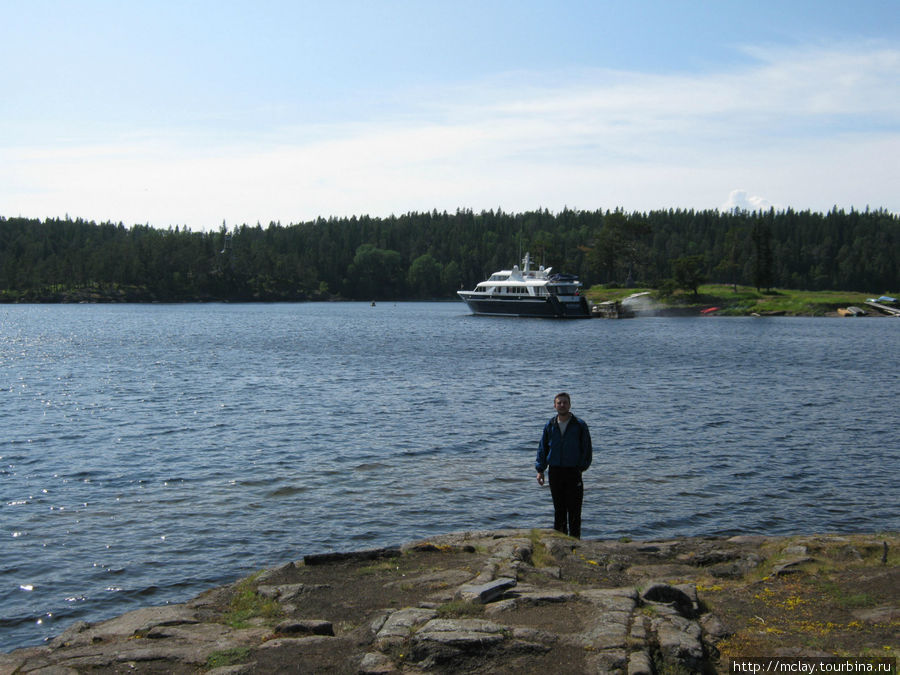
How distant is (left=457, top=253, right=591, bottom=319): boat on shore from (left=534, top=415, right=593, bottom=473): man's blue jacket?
93289 mm

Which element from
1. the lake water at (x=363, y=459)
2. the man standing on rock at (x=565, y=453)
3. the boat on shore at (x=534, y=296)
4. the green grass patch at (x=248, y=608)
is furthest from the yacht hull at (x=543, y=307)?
the green grass patch at (x=248, y=608)

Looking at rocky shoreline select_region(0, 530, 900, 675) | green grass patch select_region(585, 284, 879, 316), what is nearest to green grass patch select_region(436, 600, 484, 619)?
rocky shoreline select_region(0, 530, 900, 675)

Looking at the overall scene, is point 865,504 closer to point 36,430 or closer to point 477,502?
point 477,502

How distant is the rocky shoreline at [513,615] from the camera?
802 centimetres

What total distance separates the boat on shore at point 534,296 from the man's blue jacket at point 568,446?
93.3 m

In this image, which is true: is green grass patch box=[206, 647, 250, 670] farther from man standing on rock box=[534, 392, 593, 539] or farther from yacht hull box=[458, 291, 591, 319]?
yacht hull box=[458, 291, 591, 319]

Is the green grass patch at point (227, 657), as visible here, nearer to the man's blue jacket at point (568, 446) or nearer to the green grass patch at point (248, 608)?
the green grass patch at point (248, 608)

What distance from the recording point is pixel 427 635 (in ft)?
27.3

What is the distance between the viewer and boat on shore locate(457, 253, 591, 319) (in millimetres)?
107000

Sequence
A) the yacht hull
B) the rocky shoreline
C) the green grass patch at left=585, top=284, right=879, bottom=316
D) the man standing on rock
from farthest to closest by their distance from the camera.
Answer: the green grass patch at left=585, top=284, right=879, bottom=316 → the yacht hull → the man standing on rock → the rocky shoreline

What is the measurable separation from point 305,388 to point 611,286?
112 m

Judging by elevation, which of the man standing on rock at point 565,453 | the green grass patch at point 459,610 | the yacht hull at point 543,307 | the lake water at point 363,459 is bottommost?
the lake water at point 363,459

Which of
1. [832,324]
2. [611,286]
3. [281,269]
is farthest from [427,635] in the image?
[281,269]

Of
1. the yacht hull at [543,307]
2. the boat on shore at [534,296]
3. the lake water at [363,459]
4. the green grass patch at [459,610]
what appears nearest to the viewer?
the green grass patch at [459,610]
